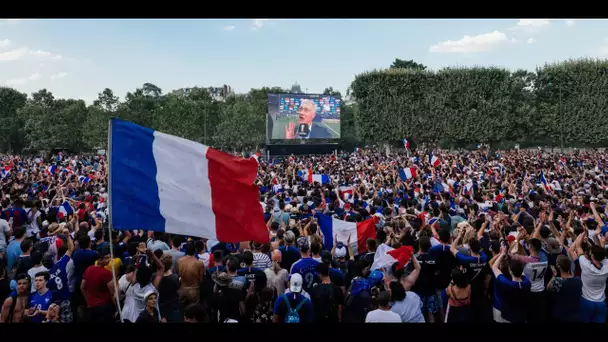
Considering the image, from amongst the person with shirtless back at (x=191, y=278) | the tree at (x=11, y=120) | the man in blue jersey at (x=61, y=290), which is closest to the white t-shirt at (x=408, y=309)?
the person with shirtless back at (x=191, y=278)

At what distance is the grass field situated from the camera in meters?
46.7

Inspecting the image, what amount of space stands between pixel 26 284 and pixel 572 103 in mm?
47184

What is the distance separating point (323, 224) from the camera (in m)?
7.48

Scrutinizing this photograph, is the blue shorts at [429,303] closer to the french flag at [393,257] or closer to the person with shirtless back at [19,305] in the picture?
the french flag at [393,257]

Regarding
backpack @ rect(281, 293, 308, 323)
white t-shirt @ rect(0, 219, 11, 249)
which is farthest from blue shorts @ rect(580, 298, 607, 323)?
white t-shirt @ rect(0, 219, 11, 249)

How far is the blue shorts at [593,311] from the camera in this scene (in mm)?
5246

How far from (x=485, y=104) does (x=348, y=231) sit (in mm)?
40324


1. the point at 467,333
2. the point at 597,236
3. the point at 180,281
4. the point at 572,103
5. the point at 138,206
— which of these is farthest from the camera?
the point at 572,103

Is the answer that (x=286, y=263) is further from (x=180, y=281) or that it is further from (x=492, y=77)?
(x=492, y=77)

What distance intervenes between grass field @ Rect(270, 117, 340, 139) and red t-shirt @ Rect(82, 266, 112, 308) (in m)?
41.7

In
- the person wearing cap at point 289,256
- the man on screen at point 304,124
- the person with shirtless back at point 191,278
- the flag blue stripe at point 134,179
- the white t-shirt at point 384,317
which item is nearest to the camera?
the white t-shirt at point 384,317

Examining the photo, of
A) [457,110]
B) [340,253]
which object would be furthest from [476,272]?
[457,110]

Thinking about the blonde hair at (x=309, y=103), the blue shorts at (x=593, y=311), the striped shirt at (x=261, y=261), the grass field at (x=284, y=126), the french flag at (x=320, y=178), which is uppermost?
the blonde hair at (x=309, y=103)
